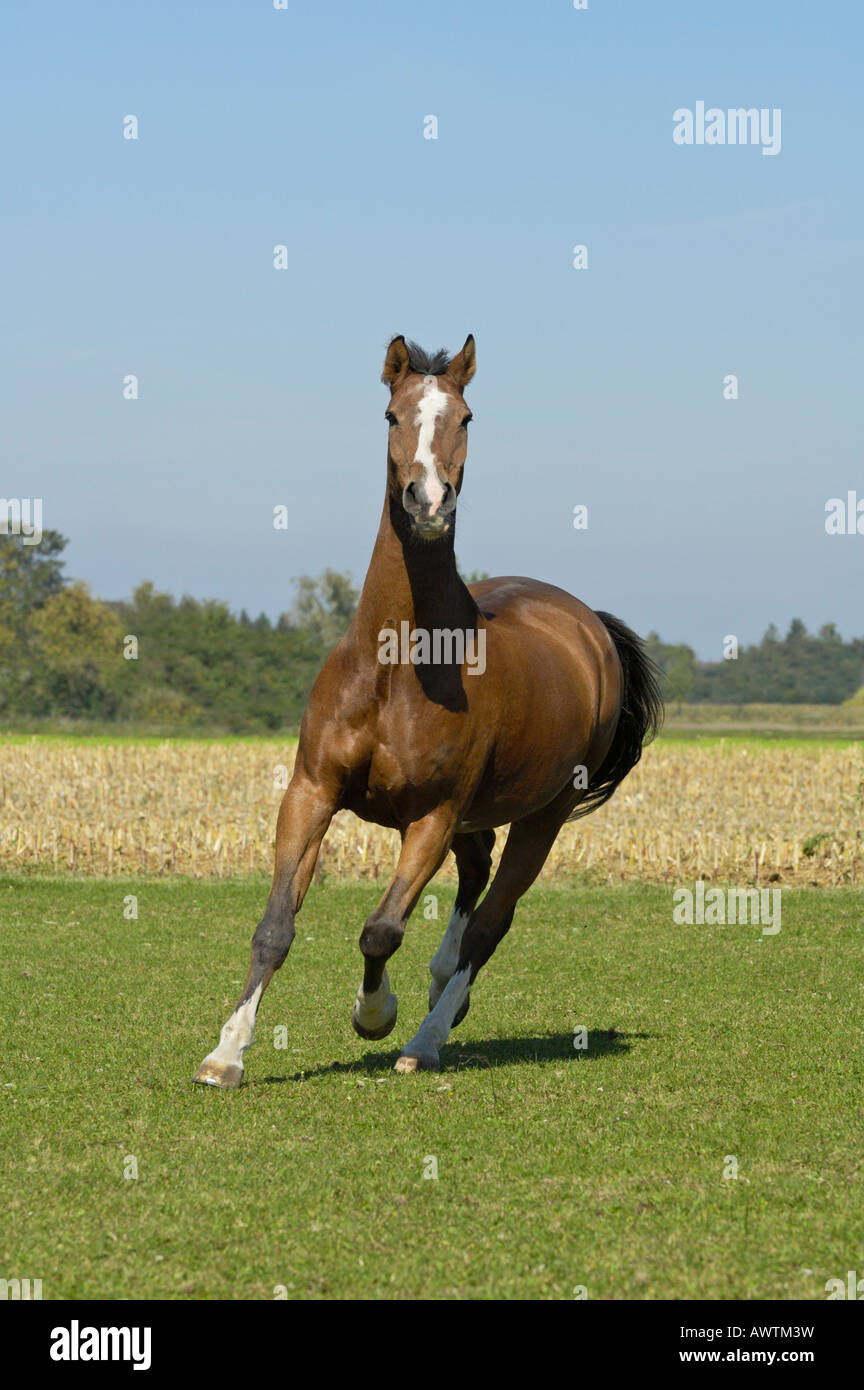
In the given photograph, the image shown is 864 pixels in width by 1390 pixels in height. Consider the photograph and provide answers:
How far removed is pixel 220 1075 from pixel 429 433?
3370 mm

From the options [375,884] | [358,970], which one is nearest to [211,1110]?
[358,970]

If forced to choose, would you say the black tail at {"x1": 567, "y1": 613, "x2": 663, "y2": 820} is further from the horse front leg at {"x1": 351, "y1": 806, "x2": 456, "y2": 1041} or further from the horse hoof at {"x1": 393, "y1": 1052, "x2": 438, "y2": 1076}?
the horse front leg at {"x1": 351, "y1": 806, "x2": 456, "y2": 1041}

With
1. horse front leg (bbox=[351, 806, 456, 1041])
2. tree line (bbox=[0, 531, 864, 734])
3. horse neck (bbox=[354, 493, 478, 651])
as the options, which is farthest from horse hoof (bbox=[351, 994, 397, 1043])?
tree line (bbox=[0, 531, 864, 734])

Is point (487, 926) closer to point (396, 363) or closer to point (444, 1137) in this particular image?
point (444, 1137)

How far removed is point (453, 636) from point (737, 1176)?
3.10 meters

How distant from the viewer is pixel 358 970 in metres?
12.5

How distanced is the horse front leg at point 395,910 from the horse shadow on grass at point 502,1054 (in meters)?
0.58

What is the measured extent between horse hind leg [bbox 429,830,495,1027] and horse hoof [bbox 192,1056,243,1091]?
1.64 m

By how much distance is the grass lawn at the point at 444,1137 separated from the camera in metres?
4.71

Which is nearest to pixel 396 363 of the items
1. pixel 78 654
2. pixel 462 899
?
Answer: pixel 462 899

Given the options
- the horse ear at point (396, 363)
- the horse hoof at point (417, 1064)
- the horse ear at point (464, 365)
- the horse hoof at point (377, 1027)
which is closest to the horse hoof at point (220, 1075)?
the horse hoof at point (377, 1027)

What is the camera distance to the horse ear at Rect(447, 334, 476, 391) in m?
7.36
